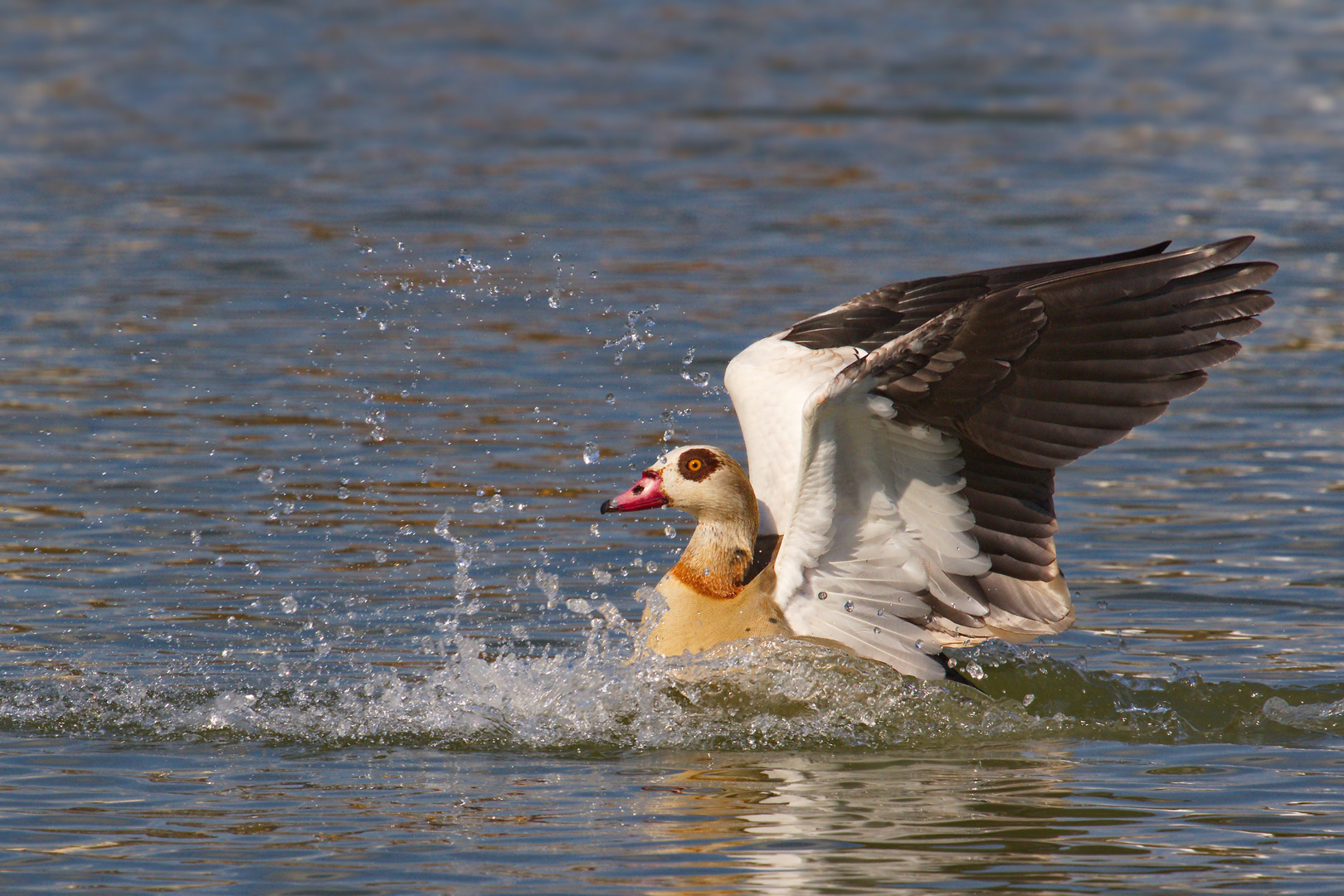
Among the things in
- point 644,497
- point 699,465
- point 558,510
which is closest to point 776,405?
point 699,465

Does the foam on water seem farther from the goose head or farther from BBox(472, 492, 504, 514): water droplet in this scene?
BBox(472, 492, 504, 514): water droplet

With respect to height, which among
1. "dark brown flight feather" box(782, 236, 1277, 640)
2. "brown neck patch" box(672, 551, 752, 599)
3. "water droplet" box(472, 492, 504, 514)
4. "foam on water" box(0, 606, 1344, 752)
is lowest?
"foam on water" box(0, 606, 1344, 752)

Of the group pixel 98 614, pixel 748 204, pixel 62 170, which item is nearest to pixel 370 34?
pixel 62 170

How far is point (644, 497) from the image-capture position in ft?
23.2

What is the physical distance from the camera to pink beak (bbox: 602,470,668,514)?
707 centimetres

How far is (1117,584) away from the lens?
8.35 meters

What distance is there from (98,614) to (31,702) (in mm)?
1141

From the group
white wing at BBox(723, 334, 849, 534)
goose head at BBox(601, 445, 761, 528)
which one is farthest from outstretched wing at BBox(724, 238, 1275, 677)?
white wing at BBox(723, 334, 849, 534)

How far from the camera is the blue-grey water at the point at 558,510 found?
556cm

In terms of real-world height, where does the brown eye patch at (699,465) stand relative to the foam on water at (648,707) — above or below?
above

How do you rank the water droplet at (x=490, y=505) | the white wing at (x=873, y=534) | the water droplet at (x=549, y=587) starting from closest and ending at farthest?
the white wing at (x=873, y=534), the water droplet at (x=549, y=587), the water droplet at (x=490, y=505)

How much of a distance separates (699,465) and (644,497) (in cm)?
26

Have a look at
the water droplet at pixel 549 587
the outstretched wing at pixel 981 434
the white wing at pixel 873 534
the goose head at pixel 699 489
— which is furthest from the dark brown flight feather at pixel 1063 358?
the water droplet at pixel 549 587

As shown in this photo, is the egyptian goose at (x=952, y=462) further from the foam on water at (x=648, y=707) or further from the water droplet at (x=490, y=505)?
the water droplet at (x=490, y=505)
